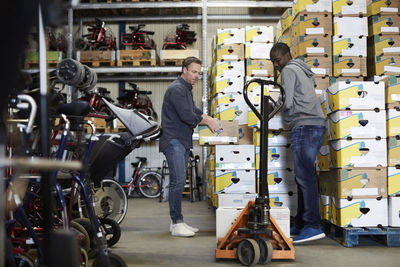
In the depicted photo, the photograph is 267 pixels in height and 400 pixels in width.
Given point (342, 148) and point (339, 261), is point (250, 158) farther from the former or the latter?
point (339, 261)

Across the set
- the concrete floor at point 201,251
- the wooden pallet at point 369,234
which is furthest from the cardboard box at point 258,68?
the wooden pallet at point 369,234

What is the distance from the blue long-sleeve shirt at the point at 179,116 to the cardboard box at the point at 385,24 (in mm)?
2550

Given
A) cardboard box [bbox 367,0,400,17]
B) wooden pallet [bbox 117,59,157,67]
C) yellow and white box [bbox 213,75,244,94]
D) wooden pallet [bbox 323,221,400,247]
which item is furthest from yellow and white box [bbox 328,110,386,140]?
wooden pallet [bbox 117,59,157,67]

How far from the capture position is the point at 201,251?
377 centimetres

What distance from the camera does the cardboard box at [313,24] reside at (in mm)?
5258

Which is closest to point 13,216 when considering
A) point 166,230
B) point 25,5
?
point 25,5

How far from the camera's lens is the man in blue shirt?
14.5ft

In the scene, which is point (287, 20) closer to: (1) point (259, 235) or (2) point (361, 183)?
(2) point (361, 183)

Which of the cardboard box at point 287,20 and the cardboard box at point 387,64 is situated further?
the cardboard box at point 287,20

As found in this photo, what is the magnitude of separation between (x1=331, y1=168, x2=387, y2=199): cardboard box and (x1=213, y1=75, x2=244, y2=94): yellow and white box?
10.6 feet

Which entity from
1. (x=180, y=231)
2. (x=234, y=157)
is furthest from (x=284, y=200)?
(x=180, y=231)

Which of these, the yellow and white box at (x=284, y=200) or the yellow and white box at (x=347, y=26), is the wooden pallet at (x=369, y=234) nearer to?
the yellow and white box at (x=284, y=200)

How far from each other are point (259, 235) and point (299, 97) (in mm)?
1426

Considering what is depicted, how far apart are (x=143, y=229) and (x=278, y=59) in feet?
8.11
